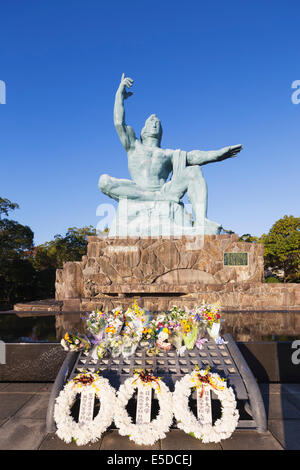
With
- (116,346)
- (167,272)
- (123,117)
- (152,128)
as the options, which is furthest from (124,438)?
(152,128)

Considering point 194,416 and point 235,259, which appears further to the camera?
point 235,259

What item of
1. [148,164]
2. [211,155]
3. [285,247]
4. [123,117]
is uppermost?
[123,117]

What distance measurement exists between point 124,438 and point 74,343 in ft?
3.15

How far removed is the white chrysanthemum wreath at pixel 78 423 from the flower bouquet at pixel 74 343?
1.23 feet

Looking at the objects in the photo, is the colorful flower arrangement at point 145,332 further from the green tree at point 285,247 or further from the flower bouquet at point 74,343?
the green tree at point 285,247

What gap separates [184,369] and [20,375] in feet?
7.64

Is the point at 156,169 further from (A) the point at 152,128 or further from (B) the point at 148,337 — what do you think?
(B) the point at 148,337

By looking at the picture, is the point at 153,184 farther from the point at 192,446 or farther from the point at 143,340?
the point at 192,446

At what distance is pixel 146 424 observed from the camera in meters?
2.52

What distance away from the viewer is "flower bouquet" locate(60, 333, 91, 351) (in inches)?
120

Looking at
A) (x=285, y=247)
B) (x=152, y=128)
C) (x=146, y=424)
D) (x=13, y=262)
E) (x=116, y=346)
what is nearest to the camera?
(x=146, y=424)

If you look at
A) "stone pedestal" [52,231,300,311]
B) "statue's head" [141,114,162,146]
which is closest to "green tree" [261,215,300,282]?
"stone pedestal" [52,231,300,311]

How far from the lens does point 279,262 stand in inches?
896

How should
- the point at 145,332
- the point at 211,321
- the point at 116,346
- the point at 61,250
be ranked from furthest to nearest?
the point at 61,250 → the point at 211,321 → the point at 145,332 → the point at 116,346
